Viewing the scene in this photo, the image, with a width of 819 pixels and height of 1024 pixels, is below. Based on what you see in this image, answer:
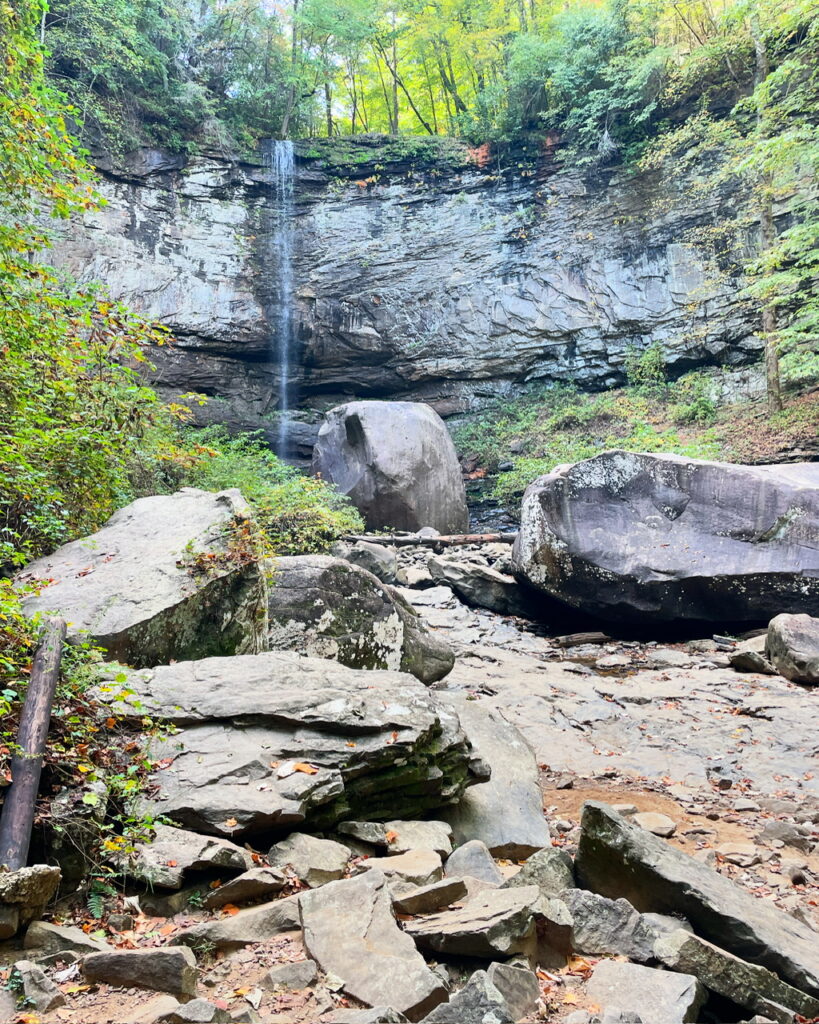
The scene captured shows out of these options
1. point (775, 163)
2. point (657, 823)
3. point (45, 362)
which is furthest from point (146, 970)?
point (775, 163)

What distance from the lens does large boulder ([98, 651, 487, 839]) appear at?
97.6 inches

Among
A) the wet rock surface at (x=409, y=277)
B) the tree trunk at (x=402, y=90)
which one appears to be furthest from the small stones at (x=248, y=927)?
the tree trunk at (x=402, y=90)

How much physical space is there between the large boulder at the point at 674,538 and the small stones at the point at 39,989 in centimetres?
682

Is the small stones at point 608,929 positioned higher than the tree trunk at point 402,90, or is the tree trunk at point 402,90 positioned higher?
the tree trunk at point 402,90

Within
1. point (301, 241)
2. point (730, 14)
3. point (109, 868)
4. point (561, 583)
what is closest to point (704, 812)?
point (109, 868)

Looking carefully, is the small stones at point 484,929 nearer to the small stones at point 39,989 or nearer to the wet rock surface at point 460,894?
the wet rock surface at point 460,894

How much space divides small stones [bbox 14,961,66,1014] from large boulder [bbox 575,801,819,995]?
1872 millimetres

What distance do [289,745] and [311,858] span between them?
1.88 ft

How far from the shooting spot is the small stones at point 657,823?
3.27 m

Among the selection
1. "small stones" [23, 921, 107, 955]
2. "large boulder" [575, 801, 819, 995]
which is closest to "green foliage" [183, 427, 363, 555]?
"large boulder" [575, 801, 819, 995]

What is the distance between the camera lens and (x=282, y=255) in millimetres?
17781

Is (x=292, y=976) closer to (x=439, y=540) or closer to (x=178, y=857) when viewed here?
(x=178, y=857)

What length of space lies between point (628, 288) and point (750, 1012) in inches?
665

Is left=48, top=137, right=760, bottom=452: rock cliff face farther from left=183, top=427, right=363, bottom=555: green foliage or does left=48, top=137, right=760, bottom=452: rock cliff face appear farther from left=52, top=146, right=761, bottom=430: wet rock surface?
left=183, top=427, right=363, bottom=555: green foliage
